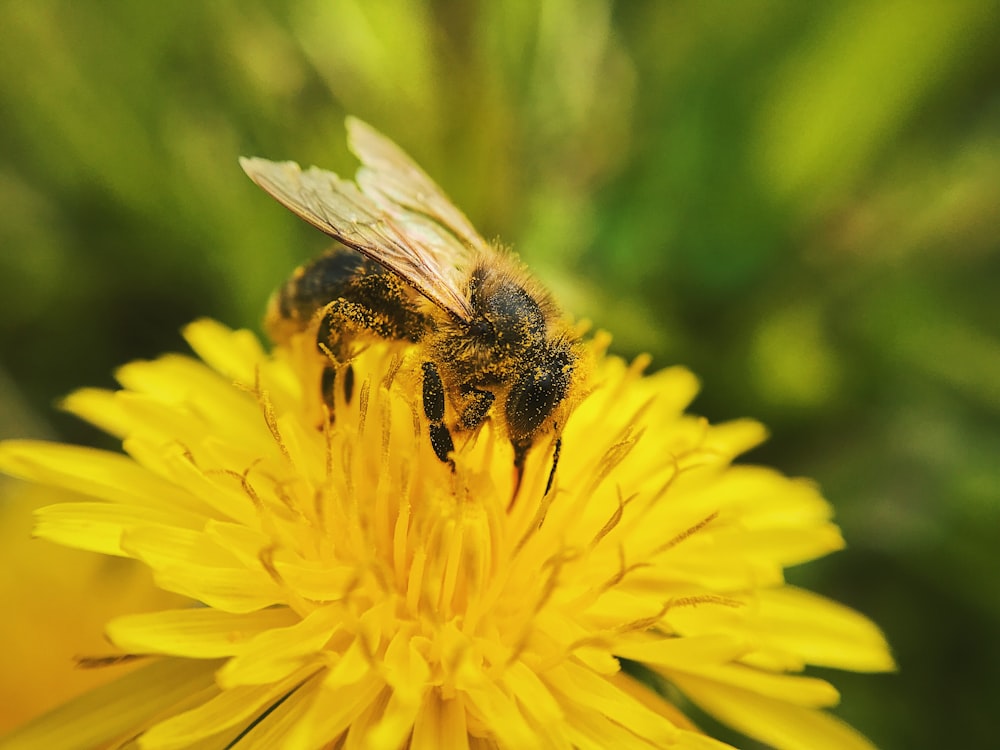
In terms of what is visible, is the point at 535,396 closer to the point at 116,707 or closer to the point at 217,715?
the point at 217,715

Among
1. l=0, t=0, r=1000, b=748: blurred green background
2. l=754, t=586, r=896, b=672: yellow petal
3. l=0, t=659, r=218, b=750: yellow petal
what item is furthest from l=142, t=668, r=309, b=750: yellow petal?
l=0, t=0, r=1000, b=748: blurred green background

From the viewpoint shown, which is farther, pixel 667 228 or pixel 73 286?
pixel 667 228

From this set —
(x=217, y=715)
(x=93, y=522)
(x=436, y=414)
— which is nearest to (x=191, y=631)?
(x=217, y=715)

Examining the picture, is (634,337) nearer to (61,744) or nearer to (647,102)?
(647,102)

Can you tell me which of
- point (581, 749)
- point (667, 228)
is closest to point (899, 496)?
point (667, 228)

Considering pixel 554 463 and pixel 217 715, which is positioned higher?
pixel 554 463

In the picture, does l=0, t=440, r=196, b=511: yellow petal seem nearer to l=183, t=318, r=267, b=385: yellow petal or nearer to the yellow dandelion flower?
the yellow dandelion flower
